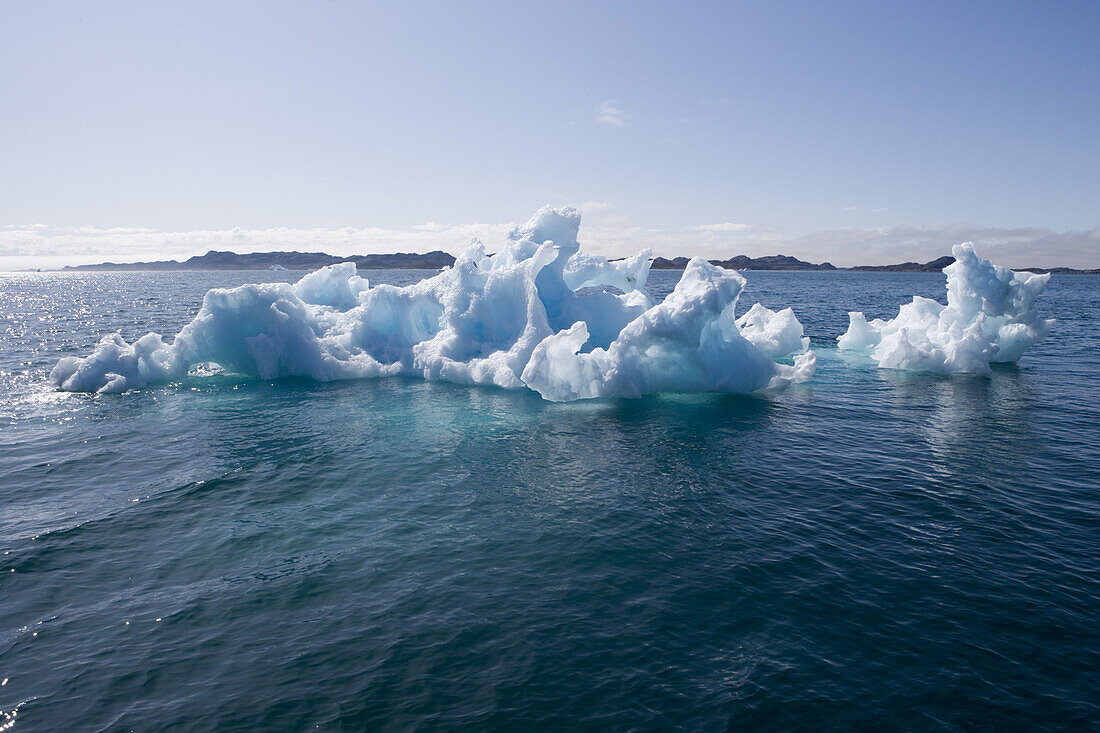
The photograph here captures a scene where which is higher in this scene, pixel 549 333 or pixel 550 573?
pixel 549 333

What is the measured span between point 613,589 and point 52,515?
11265 mm

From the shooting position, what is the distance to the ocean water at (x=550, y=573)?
22.7ft

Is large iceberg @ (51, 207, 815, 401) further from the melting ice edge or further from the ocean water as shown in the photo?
the ocean water

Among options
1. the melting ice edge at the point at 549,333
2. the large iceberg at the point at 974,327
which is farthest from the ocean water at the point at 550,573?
the large iceberg at the point at 974,327

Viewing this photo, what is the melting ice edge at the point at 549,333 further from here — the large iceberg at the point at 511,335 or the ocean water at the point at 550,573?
the ocean water at the point at 550,573

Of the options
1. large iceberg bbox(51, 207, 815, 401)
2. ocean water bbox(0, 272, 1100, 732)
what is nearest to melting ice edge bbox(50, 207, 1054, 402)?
large iceberg bbox(51, 207, 815, 401)

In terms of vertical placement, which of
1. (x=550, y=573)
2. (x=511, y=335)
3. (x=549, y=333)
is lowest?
(x=550, y=573)

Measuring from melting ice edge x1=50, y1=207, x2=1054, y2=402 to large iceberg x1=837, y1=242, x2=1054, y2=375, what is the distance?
0.20ft

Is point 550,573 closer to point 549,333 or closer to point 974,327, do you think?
point 549,333

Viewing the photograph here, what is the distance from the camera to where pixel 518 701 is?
6.88 m

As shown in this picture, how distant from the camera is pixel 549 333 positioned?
76.6 feet

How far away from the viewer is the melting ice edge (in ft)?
68.6

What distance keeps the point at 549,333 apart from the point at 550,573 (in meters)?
14.6

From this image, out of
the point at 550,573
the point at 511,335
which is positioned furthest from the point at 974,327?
the point at 550,573
